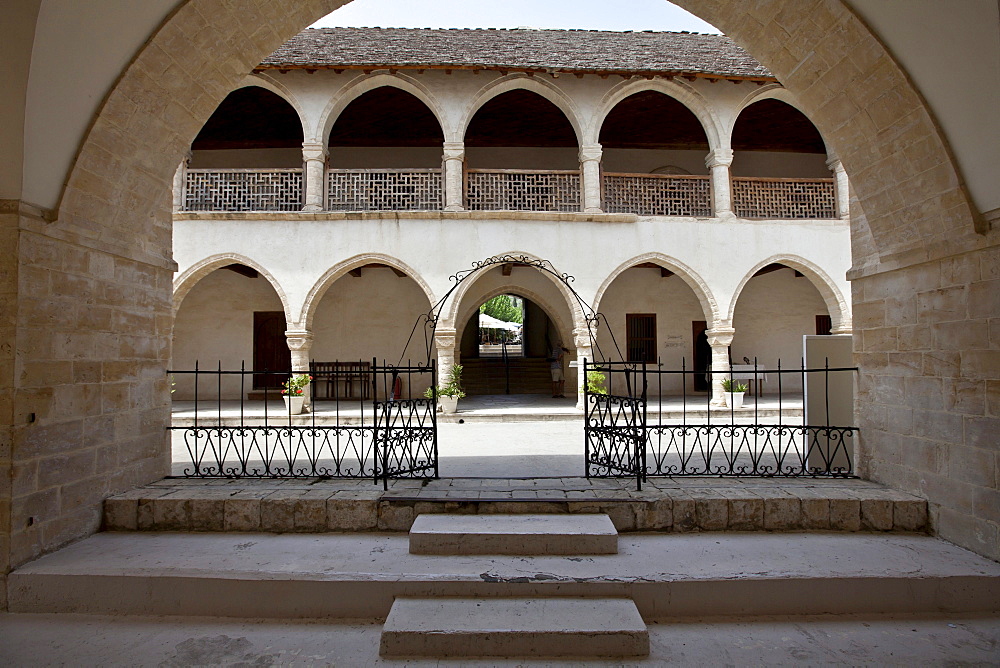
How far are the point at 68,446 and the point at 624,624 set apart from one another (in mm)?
3547

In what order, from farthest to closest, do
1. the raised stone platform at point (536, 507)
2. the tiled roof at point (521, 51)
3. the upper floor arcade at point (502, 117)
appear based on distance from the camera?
the upper floor arcade at point (502, 117)
the tiled roof at point (521, 51)
the raised stone platform at point (536, 507)

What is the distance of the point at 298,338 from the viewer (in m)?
10.1

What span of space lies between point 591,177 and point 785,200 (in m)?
4.10

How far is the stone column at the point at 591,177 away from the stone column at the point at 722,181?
2.34 meters

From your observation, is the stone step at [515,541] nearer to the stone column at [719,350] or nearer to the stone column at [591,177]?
the stone column at [719,350]

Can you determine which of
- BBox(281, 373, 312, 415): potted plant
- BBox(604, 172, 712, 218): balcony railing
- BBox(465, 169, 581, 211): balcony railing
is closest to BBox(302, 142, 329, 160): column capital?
BBox(465, 169, 581, 211): balcony railing

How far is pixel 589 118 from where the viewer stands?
10.3 metres

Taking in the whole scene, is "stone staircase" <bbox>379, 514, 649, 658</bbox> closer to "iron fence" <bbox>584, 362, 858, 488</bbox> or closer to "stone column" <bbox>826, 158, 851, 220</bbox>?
"iron fence" <bbox>584, 362, 858, 488</bbox>

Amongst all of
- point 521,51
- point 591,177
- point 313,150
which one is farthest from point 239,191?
point 591,177

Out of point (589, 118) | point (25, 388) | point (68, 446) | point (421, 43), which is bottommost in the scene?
point (68, 446)

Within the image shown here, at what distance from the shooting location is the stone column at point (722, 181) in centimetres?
1060

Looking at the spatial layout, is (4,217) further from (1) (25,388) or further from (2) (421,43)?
(2) (421,43)

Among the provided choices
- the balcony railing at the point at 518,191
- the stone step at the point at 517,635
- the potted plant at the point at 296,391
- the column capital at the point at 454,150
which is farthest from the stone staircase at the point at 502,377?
the stone step at the point at 517,635

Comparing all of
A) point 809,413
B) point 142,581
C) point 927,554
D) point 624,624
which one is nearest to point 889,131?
point 809,413
